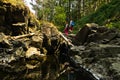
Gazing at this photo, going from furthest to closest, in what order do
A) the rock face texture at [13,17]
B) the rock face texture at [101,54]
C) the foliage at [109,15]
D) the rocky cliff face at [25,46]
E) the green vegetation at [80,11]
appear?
1. the green vegetation at [80,11]
2. the foliage at [109,15]
3. the rock face texture at [13,17]
4. the rocky cliff face at [25,46]
5. the rock face texture at [101,54]

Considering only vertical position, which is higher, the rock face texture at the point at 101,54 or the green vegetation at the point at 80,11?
the rock face texture at the point at 101,54

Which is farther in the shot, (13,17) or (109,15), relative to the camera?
(109,15)

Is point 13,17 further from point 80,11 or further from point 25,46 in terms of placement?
point 80,11

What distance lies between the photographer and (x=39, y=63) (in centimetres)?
2730

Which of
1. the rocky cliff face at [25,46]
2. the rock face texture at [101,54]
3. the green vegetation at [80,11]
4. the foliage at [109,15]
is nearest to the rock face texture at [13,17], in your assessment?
the rocky cliff face at [25,46]

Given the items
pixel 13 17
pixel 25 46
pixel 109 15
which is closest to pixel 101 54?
pixel 25 46

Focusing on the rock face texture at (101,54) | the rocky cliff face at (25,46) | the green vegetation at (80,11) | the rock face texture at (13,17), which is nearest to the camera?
the rock face texture at (101,54)

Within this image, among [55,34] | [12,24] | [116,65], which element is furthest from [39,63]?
[116,65]

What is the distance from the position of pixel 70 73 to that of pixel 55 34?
1249 cm

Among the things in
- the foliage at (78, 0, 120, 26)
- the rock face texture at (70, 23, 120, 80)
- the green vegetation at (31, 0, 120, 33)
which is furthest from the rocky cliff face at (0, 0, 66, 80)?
the foliage at (78, 0, 120, 26)

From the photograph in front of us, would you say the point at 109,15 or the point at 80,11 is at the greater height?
the point at 109,15

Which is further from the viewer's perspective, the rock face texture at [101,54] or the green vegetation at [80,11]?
the green vegetation at [80,11]

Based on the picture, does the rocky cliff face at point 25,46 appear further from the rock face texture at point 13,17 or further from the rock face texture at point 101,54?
the rock face texture at point 101,54

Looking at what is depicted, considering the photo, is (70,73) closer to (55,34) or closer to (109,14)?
(55,34)
